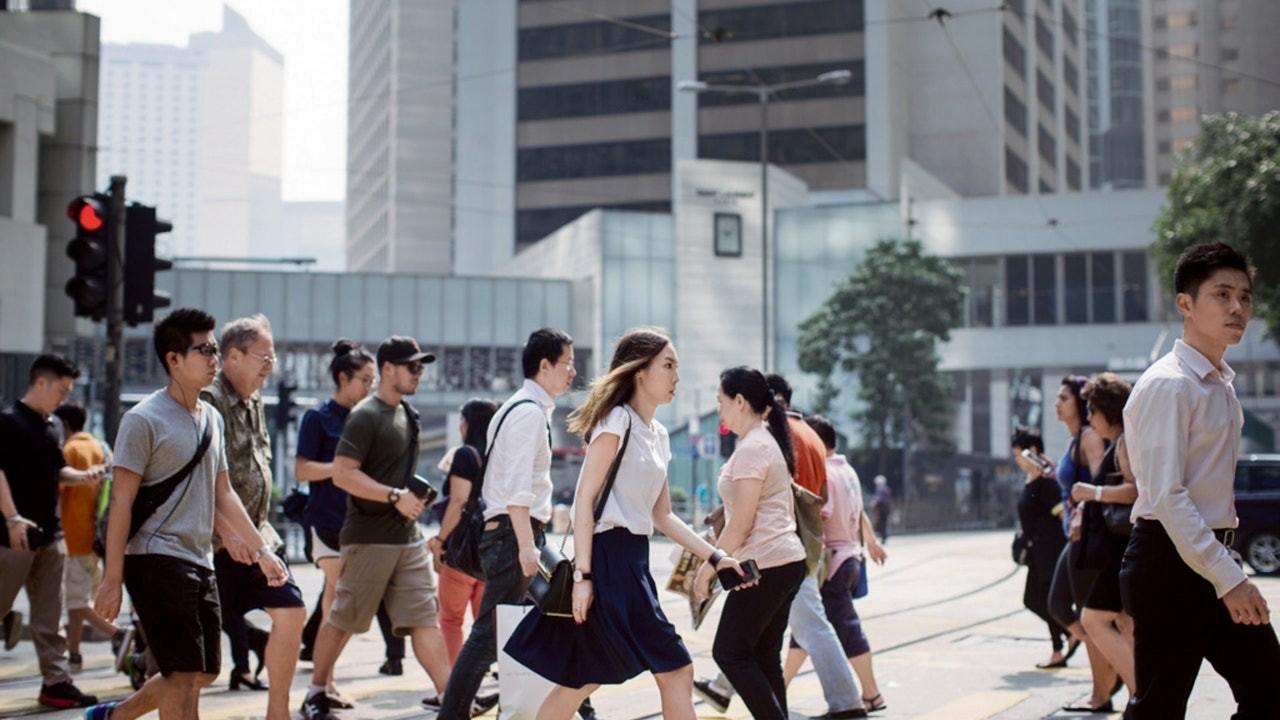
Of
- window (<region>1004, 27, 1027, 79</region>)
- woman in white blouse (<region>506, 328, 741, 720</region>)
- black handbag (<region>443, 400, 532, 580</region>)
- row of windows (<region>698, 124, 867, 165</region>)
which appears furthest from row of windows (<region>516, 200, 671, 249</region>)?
woman in white blouse (<region>506, 328, 741, 720</region>)

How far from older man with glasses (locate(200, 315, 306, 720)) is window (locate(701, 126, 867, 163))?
221 ft

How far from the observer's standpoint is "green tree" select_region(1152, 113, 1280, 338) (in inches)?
1391

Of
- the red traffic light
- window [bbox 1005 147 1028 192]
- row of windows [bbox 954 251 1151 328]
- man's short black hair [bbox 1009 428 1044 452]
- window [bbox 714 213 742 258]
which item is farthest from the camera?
window [bbox 1005 147 1028 192]

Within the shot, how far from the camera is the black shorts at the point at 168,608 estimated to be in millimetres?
5621

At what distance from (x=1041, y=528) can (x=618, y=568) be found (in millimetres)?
5299

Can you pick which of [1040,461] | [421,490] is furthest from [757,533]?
[1040,461]

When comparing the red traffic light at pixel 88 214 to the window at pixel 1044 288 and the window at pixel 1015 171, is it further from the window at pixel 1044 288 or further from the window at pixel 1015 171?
the window at pixel 1015 171

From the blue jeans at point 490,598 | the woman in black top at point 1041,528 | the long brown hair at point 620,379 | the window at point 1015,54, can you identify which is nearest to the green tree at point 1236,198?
the woman in black top at point 1041,528

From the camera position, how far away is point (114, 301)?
1160cm

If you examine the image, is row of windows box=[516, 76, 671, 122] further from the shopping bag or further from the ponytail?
the shopping bag

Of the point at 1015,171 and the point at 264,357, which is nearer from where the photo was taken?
the point at 264,357

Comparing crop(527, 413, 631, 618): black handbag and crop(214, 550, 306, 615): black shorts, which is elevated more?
crop(527, 413, 631, 618): black handbag

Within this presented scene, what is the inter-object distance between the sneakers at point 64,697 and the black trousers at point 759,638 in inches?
143

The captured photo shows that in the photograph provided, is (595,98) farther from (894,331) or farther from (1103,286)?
(894,331)
